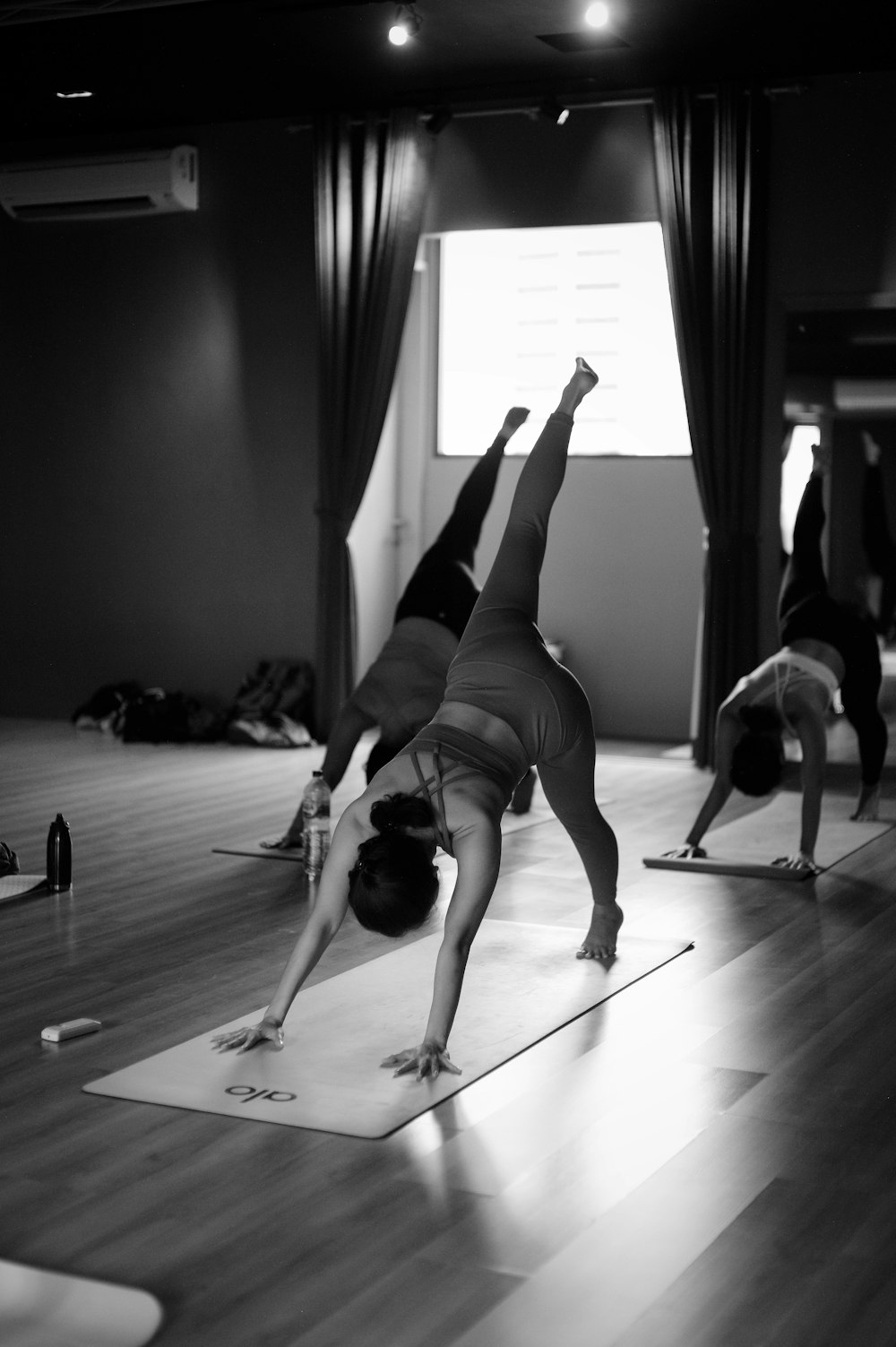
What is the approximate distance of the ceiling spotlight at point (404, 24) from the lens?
20.4 ft

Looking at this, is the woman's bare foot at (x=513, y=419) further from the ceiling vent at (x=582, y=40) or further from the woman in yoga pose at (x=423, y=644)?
the ceiling vent at (x=582, y=40)

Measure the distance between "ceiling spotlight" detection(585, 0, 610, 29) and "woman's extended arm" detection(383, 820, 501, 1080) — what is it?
14.8 ft

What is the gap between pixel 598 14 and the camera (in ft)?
20.8

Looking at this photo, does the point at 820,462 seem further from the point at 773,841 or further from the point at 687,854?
the point at 687,854

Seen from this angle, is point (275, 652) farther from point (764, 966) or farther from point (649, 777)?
point (764, 966)

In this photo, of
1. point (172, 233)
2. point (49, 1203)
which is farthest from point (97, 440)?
point (49, 1203)

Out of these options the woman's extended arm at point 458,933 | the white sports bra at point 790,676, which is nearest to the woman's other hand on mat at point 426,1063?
the woman's extended arm at point 458,933

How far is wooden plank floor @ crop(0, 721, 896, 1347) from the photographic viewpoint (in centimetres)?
204

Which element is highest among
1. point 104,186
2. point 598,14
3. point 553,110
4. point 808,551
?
point 598,14

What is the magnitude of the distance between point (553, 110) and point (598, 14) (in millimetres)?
1142

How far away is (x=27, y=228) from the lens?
357 inches

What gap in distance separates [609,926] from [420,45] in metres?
4.75

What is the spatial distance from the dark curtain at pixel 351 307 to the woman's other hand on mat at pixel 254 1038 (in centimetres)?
509

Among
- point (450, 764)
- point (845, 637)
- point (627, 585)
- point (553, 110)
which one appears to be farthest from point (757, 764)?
point (553, 110)
